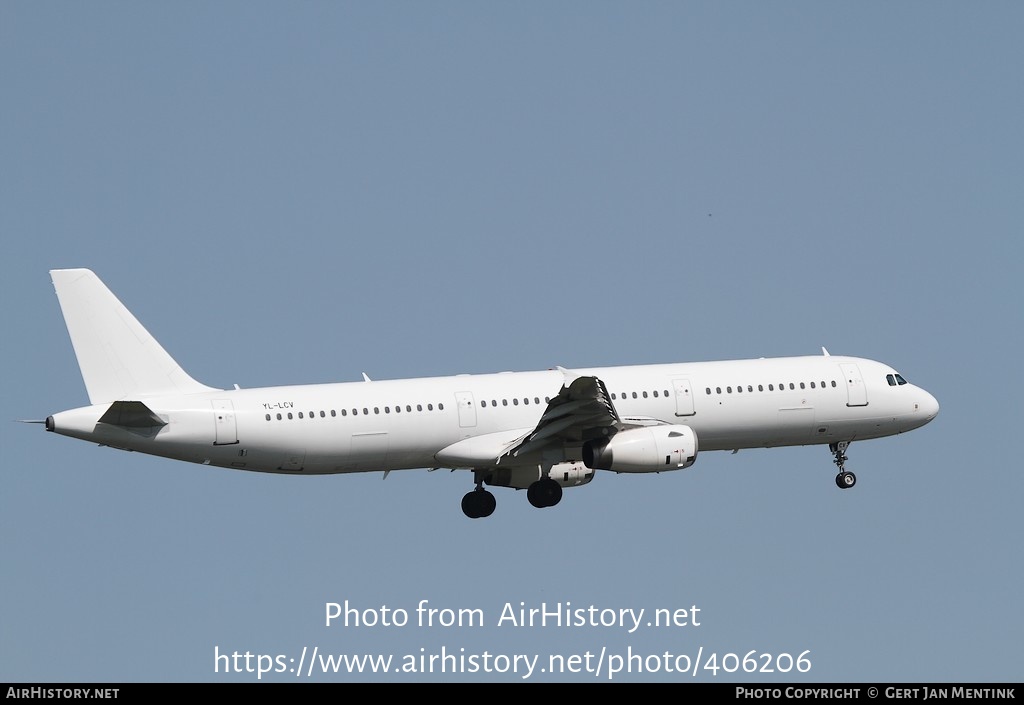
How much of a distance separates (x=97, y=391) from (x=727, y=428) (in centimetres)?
2157

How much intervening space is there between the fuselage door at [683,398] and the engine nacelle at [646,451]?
261 centimetres

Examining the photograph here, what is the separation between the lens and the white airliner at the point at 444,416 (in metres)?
54.3

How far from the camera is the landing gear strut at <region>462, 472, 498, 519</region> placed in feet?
201

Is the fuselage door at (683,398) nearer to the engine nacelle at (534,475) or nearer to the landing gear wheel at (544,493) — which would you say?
the engine nacelle at (534,475)

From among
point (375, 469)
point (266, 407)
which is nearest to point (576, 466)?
point (375, 469)

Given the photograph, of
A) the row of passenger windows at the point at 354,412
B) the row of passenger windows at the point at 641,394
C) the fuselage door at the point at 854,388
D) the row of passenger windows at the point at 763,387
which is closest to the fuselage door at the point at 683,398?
the row of passenger windows at the point at 641,394

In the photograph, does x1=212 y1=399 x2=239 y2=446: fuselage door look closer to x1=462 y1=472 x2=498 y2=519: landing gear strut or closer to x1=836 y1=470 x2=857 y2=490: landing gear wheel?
x1=462 y1=472 x2=498 y2=519: landing gear strut

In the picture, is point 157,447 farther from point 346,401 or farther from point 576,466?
point 576,466

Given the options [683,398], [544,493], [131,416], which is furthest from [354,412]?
[683,398]
